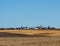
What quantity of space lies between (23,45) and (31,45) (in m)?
0.87

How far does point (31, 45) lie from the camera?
28891 mm

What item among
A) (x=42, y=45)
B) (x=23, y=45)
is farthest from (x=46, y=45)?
(x=23, y=45)

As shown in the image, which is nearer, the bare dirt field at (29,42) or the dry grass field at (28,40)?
the bare dirt field at (29,42)

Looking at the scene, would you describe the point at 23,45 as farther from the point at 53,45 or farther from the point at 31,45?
the point at 53,45

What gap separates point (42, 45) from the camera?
28547mm

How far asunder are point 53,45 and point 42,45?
3.93ft

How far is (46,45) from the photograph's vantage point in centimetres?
2864

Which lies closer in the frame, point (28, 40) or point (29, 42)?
point (29, 42)

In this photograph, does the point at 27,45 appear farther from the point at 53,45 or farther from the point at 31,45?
the point at 53,45

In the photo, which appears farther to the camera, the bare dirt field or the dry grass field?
the dry grass field

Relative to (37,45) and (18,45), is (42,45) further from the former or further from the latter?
(18,45)

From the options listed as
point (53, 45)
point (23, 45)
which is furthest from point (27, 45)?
point (53, 45)

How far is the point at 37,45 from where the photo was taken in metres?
28.7

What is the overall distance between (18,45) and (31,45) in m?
1.42
